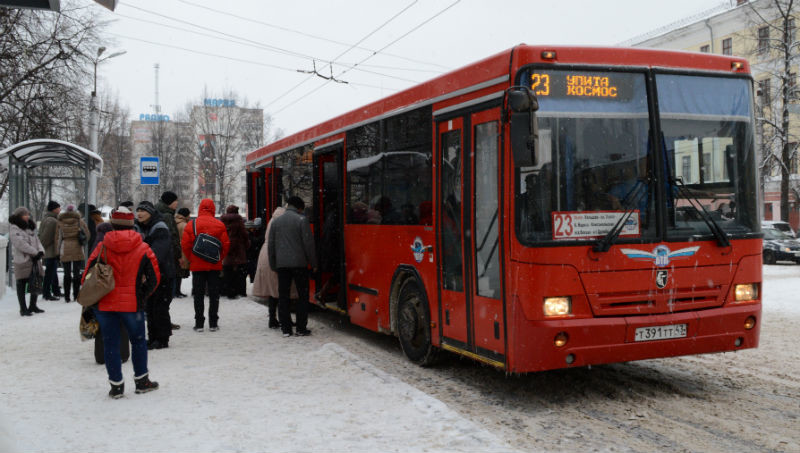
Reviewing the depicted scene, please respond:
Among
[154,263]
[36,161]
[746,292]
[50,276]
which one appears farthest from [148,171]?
[746,292]

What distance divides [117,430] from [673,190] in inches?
192

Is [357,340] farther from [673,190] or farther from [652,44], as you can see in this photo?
[652,44]

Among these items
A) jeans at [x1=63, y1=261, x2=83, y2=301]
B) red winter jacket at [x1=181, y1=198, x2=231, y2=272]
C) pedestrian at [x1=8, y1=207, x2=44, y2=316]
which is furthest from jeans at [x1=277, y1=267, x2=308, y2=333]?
jeans at [x1=63, y1=261, x2=83, y2=301]

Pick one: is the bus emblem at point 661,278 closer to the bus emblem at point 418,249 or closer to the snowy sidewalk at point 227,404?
the snowy sidewalk at point 227,404

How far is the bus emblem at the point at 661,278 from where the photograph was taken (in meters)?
5.88

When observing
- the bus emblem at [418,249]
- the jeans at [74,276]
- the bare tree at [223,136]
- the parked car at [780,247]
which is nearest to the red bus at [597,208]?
the bus emblem at [418,249]

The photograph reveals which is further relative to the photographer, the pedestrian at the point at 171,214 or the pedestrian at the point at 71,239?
the pedestrian at the point at 71,239

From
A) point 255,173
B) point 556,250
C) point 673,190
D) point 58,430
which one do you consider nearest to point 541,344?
point 556,250

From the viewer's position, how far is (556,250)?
224 inches

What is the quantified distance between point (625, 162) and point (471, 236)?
1520 mm

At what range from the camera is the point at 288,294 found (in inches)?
389

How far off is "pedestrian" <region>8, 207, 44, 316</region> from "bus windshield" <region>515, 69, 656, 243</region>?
9530mm

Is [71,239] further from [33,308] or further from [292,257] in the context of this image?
[292,257]

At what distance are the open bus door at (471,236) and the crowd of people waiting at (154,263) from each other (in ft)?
9.17
